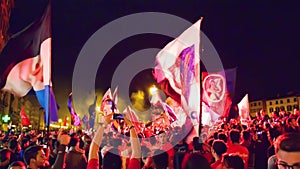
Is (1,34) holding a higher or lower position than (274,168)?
higher

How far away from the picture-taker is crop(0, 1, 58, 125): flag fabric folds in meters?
9.23

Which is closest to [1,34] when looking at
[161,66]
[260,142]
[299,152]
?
[161,66]

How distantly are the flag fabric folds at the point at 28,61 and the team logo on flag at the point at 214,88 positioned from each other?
262 inches

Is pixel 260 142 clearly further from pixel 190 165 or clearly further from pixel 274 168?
pixel 190 165

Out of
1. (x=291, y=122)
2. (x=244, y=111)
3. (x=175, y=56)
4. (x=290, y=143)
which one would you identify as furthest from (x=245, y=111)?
(x=290, y=143)

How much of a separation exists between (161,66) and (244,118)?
5.67 metres

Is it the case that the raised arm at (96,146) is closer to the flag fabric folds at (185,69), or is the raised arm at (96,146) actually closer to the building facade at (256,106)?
the flag fabric folds at (185,69)

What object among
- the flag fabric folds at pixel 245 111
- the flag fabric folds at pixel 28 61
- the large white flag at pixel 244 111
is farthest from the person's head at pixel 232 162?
the large white flag at pixel 244 111

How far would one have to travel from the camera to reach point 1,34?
216 feet

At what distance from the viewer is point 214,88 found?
14.1 meters

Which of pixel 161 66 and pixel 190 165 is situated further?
pixel 161 66

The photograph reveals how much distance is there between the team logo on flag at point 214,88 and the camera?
14.0 metres

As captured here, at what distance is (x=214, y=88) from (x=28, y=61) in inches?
294

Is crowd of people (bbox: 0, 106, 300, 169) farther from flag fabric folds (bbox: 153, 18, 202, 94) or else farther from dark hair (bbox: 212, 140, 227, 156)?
flag fabric folds (bbox: 153, 18, 202, 94)
